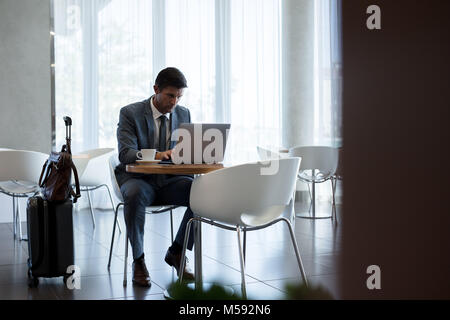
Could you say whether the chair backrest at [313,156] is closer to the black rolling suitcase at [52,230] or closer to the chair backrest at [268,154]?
the chair backrest at [268,154]

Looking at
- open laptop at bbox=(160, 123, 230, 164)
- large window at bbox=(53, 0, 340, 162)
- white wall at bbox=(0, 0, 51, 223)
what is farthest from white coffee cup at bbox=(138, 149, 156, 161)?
large window at bbox=(53, 0, 340, 162)

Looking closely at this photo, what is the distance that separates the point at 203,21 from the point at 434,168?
21.5 feet

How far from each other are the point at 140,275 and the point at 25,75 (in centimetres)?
369

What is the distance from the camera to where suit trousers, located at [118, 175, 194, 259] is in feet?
9.58

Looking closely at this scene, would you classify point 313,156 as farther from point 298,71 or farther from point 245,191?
point 245,191

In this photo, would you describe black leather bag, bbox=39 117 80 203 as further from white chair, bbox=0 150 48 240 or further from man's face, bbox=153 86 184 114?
white chair, bbox=0 150 48 240

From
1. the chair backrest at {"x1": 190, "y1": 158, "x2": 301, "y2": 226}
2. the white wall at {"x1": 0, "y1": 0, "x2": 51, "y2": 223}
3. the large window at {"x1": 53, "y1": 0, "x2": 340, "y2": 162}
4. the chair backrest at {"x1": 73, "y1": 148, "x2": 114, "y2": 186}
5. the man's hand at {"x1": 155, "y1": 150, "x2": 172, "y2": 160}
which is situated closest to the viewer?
the chair backrest at {"x1": 190, "y1": 158, "x2": 301, "y2": 226}

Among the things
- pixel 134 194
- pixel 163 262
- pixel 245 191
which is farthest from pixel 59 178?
pixel 245 191

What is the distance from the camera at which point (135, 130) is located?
10.5ft

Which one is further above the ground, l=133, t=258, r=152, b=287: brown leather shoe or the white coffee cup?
the white coffee cup

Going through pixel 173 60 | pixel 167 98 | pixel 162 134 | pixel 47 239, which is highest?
pixel 173 60

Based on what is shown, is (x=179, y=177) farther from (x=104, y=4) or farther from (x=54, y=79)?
(x=104, y=4)

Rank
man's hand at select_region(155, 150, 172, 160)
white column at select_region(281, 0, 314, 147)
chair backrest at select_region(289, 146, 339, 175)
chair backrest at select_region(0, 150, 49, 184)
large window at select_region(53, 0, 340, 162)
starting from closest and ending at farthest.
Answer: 1. man's hand at select_region(155, 150, 172, 160)
2. chair backrest at select_region(0, 150, 49, 184)
3. chair backrest at select_region(289, 146, 339, 175)
4. large window at select_region(53, 0, 340, 162)
5. white column at select_region(281, 0, 314, 147)

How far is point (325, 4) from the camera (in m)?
6.99
